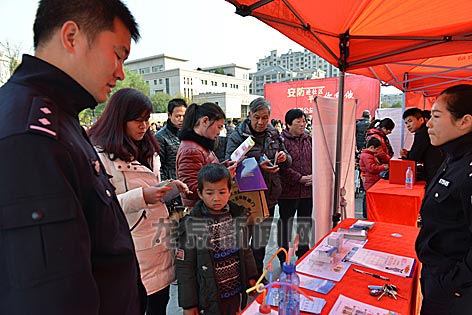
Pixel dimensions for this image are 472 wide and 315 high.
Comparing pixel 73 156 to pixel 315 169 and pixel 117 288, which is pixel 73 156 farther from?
pixel 315 169

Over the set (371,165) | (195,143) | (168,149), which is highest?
(195,143)

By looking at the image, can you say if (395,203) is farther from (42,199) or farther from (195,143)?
(42,199)

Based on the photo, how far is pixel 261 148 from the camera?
2.48 m

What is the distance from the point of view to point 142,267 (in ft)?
4.64

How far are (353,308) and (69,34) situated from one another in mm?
1315

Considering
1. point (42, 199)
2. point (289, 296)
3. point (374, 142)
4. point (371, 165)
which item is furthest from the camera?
point (374, 142)

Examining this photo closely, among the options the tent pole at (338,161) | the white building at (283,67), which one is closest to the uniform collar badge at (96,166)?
the tent pole at (338,161)

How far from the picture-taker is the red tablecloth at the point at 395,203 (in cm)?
288

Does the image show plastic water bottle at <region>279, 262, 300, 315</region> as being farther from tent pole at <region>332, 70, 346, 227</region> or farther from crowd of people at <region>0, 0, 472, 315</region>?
tent pole at <region>332, 70, 346, 227</region>

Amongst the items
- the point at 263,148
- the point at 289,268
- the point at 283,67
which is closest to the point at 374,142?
the point at 263,148

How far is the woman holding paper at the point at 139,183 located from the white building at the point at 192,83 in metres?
35.7

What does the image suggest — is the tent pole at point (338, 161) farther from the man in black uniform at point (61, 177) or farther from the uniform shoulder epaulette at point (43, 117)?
the uniform shoulder epaulette at point (43, 117)

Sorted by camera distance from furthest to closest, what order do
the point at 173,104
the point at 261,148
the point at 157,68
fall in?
the point at 157,68 → the point at 173,104 → the point at 261,148

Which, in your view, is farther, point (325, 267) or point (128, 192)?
point (325, 267)
